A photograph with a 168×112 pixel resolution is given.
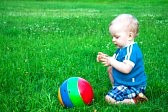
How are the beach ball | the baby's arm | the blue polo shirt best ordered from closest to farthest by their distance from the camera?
the beach ball, the baby's arm, the blue polo shirt

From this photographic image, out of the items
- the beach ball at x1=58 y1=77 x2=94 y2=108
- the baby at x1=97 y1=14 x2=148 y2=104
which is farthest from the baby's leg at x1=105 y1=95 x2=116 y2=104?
the beach ball at x1=58 y1=77 x2=94 y2=108

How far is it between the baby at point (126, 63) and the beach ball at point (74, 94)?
38 centimetres

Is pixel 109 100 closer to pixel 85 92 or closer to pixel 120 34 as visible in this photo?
pixel 85 92

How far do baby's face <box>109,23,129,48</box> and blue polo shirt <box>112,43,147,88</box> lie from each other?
3.9 inches

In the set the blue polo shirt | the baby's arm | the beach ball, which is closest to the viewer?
the beach ball

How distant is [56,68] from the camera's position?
807cm

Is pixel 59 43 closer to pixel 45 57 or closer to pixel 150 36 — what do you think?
pixel 45 57

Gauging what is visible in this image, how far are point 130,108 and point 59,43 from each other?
588cm

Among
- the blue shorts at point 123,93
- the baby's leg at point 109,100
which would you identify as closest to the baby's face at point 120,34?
the blue shorts at point 123,93

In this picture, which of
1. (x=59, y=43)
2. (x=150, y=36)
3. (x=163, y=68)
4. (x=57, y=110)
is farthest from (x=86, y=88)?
(x=150, y=36)

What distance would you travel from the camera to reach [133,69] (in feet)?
20.3

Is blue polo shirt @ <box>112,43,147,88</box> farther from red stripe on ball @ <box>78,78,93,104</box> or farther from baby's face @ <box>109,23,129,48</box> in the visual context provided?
red stripe on ball @ <box>78,78,93,104</box>

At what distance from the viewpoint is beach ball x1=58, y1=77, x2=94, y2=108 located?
5.83 meters

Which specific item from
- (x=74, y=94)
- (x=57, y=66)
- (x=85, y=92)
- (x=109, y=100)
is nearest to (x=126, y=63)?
(x=109, y=100)
